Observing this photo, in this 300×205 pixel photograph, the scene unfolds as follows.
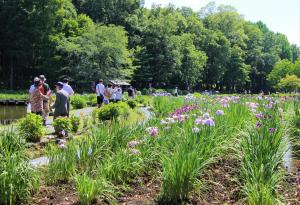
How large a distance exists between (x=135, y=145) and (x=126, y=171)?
1.65 ft

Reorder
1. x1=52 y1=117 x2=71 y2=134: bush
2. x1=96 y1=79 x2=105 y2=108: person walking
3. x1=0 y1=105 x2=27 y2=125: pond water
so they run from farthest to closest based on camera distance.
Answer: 1. x1=0 y1=105 x2=27 y2=125: pond water
2. x1=96 y1=79 x2=105 y2=108: person walking
3. x1=52 y1=117 x2=71 y2=134: bush

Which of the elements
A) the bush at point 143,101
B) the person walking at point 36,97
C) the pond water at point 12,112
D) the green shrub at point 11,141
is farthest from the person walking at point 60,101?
the bush at point 143,101

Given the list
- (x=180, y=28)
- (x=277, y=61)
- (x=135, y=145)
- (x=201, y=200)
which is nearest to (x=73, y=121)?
(x=135, y=145)

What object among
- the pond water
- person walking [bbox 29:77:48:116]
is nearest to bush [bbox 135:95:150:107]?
the pond water

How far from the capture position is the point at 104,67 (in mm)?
36594

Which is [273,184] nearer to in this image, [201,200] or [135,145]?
[201,200]

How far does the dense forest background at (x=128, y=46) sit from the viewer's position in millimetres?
37312

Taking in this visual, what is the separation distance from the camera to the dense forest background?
37.3 m

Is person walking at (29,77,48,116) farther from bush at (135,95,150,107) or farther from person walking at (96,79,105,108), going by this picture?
bush at (135,95,150,107)

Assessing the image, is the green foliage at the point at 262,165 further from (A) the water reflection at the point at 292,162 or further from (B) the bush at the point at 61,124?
(B) the bush at the point at 61,124

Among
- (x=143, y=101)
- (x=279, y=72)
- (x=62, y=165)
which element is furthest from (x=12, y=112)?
(x=279, y=72)

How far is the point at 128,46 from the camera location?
5050cm

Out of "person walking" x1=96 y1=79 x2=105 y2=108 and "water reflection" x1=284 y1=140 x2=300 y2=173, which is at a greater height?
"person walking" x1=96 y1=79 x2=105 y2=108

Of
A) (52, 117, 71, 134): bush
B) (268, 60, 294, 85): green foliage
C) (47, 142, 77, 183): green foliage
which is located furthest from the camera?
(268, 60, 294, 85): green foliage
